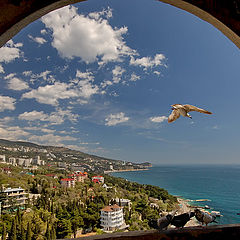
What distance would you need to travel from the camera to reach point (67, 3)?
834 millimetres

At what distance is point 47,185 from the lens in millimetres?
28250

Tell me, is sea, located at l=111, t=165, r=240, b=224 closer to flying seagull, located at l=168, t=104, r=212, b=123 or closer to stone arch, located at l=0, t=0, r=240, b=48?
flying seagull, located at l=168, t=104, r=212, b=123

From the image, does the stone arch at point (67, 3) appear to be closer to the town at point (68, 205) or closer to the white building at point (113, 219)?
the town at point (68, 205)

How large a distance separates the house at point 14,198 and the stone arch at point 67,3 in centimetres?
2930

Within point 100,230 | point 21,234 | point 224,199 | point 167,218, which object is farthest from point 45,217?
point 224,199

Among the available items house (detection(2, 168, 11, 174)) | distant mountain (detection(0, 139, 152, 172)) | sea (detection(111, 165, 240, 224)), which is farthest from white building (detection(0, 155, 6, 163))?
sea (detection(111, 165, 240, 224))

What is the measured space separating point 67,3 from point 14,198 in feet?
97.6

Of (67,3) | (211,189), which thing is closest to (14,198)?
(67,3)

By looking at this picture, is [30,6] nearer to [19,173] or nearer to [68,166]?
[19,173]

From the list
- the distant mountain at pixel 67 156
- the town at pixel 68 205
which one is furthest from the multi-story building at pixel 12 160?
the distant mountain at pixel 67 156

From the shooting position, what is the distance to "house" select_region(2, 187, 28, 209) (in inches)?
931

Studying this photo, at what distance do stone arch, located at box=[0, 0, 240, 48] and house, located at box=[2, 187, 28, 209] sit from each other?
2930cm

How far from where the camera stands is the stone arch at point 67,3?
0.71m

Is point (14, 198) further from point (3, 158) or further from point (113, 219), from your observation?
point (3, 158)
